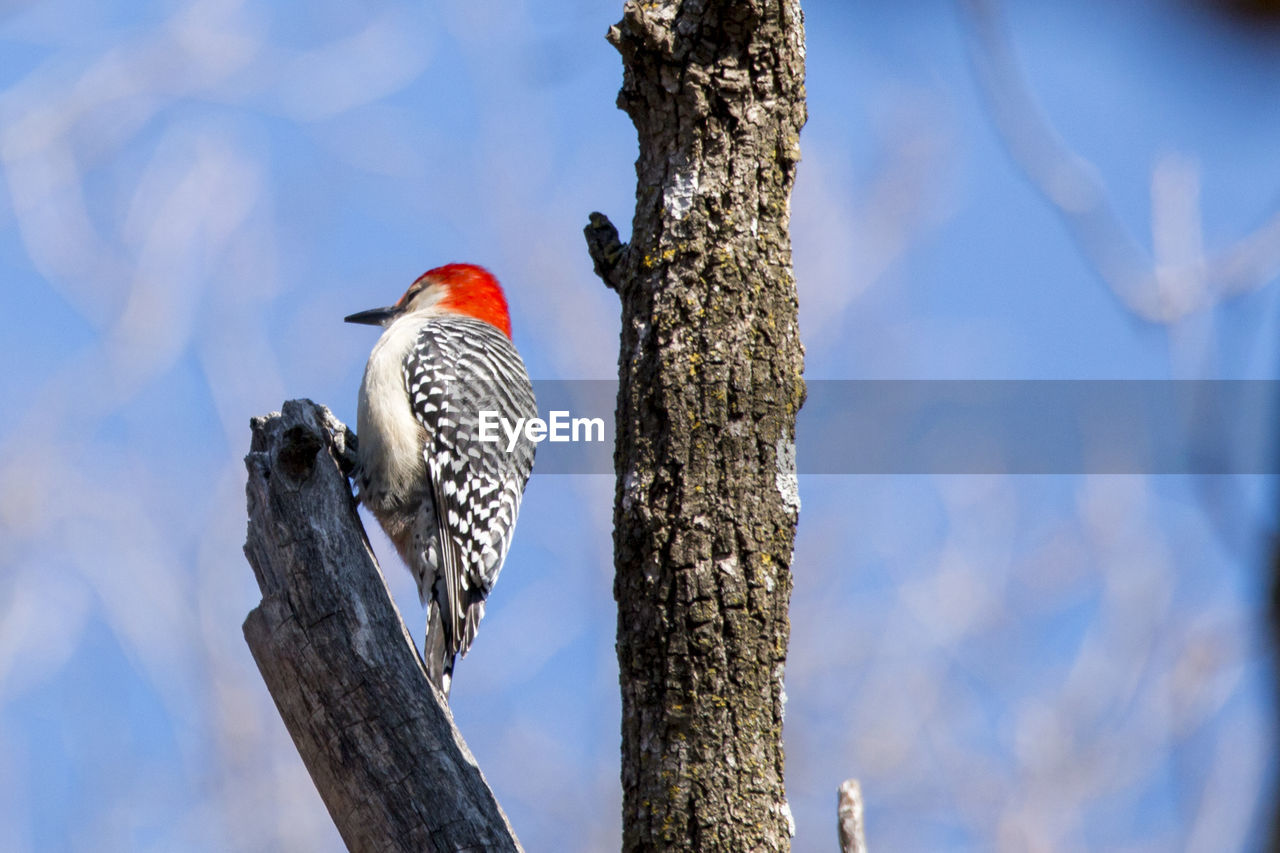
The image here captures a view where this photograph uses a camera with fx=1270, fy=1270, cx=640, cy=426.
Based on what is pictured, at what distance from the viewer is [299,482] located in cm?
365

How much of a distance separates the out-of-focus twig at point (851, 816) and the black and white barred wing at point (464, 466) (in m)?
2.83

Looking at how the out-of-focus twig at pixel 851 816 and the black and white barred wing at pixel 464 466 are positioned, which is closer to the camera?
the out-of-focus twig at pixel 851 816

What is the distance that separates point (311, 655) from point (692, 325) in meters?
1.39

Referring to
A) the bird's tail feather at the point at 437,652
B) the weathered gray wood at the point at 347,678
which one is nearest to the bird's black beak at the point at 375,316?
the bird's tail feather at the point at 437,652

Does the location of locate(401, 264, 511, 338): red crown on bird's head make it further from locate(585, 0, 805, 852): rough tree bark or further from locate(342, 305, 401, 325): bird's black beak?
locate(585, 0, 805, 852): rough tree bark

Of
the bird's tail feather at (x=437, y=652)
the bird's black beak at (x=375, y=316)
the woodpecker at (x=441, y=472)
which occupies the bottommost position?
the bird's tail feather at (x=437, y=652)

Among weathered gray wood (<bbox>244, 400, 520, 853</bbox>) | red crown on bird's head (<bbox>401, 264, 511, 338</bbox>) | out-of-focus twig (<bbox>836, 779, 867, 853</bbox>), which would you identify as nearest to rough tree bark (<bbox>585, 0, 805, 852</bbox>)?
out-of-focus twig (<bbox>836, 779, 867, 853</bbox>)

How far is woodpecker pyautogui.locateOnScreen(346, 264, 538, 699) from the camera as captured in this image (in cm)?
543

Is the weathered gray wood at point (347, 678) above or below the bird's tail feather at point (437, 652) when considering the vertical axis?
below

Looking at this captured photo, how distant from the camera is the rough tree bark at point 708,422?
2.76 metres

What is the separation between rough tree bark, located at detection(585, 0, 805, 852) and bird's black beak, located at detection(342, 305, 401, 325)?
4.14 metres

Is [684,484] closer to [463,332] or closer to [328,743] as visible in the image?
[328,743]

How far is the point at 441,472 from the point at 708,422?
2.93 meters

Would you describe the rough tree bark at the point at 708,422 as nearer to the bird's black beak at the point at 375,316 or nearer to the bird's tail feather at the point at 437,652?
the bird's tail feather at the point at 437,652
